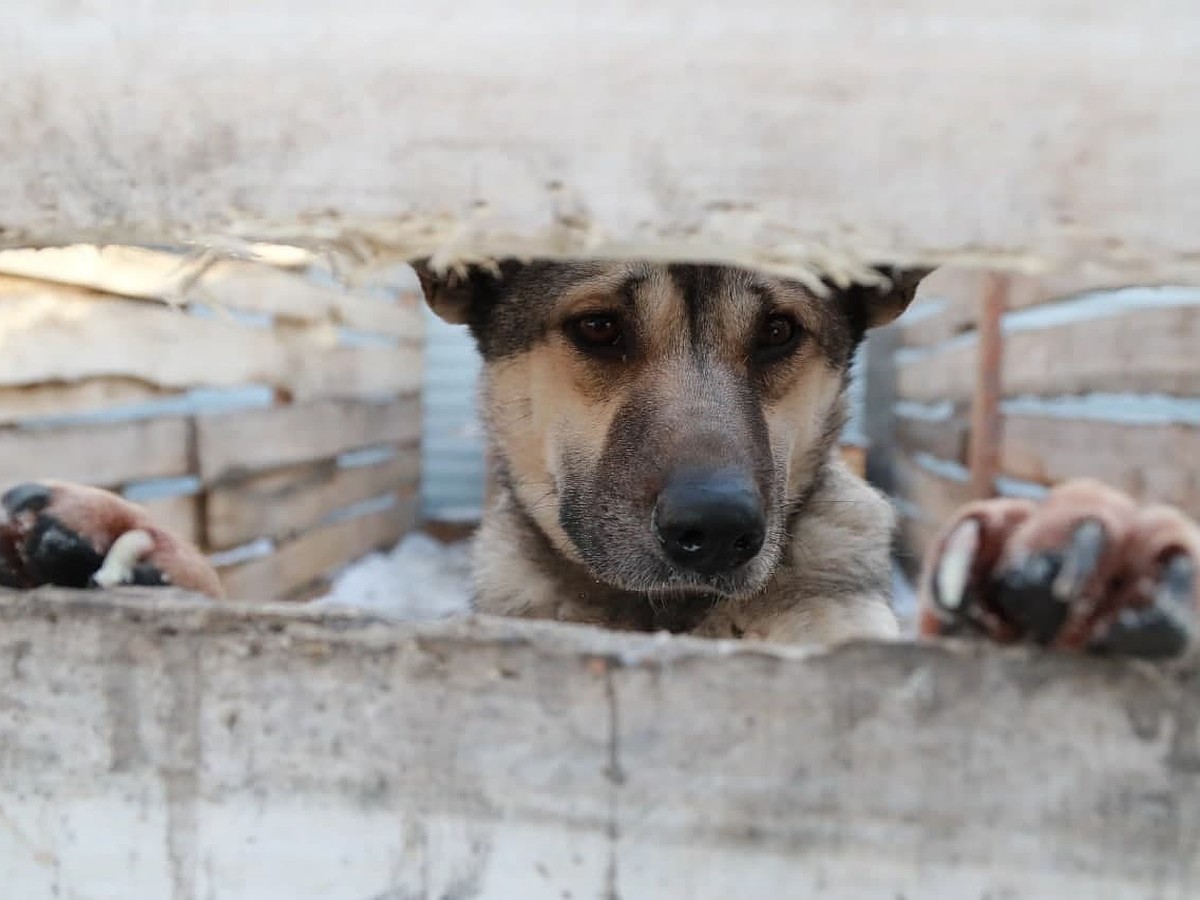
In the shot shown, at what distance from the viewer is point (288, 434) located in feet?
16.2

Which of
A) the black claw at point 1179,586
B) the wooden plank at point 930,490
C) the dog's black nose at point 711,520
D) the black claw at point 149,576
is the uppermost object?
the black claw at point 1179,586

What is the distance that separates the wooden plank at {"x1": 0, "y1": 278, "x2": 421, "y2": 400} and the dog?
116 centimetres

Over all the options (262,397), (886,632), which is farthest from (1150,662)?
(262,397)

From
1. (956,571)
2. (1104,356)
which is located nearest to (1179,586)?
(956,571)

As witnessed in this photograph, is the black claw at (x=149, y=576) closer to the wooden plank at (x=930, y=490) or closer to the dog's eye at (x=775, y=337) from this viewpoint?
the dog's eye at (x=775, y=337)

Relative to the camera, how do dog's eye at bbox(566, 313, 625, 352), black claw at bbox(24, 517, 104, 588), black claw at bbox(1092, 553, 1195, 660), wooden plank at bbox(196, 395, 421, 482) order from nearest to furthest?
black claw at bbox(1092, 553, 1195, 660)
black claw at bbox(24, 517, 104, 588)
dog's eye at bbox(566, 313, 625, 352)
wooden plank at bbox(196, 395, 421, 482)

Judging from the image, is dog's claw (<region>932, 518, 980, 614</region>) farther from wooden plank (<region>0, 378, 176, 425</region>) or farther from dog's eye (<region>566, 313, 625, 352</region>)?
wooden plank (<region>0, 378, 176, 425</region>)

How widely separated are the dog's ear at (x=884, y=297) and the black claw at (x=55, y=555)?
1.71 metres

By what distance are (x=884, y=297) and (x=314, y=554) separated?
151 inches

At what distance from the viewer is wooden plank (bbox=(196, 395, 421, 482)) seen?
4.12 m

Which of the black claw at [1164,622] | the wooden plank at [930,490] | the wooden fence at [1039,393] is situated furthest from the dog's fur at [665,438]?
the wooden plank at [930,490]

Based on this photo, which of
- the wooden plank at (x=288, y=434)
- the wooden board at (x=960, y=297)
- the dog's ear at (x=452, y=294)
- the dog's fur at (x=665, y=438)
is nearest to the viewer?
the dog's fur at (x=665, y=438)

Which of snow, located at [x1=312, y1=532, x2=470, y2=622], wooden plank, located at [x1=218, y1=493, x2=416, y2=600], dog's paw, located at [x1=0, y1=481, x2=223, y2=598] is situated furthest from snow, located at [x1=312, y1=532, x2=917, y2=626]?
dog's paw, located at [x1=0, y1=481, x2=223, y2=598]

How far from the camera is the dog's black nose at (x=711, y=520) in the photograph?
178 centimetres
